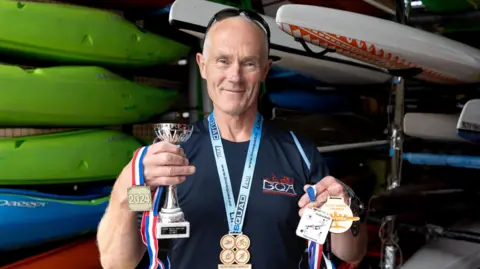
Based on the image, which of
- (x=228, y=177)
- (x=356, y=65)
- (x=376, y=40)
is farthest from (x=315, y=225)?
(x=356, y=65)

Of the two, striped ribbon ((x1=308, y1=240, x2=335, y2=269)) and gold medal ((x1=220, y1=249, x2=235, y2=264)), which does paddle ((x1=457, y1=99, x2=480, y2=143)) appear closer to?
striped ribbon ((x1=308, y1=240, x2=335, y2=269))

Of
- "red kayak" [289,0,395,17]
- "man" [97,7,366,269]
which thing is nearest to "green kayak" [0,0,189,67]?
"red kayak" [289,0,395,17]

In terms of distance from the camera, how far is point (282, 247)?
121 cm

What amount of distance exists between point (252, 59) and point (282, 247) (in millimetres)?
503

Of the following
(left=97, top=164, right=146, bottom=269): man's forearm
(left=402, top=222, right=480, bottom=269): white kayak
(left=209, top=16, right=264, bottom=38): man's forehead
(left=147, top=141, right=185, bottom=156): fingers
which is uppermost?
(left=209, top=16, right=264, bottom=38): man's forehead

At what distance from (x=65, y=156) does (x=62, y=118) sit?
7.2 inches

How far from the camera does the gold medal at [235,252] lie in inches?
45.7

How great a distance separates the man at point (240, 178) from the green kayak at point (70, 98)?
41.8 inches

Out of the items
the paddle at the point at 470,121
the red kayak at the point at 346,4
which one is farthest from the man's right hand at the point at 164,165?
the red kayak at the point at 346,4

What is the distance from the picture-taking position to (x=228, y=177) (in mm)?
1231

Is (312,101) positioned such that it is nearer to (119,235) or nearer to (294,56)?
(294,56)

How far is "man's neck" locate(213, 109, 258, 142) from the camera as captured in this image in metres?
1.26

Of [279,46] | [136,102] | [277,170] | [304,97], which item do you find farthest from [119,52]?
[277,170]

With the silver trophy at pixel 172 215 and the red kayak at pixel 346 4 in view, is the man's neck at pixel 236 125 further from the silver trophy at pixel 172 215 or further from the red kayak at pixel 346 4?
the red kayak at pixel 346 4
